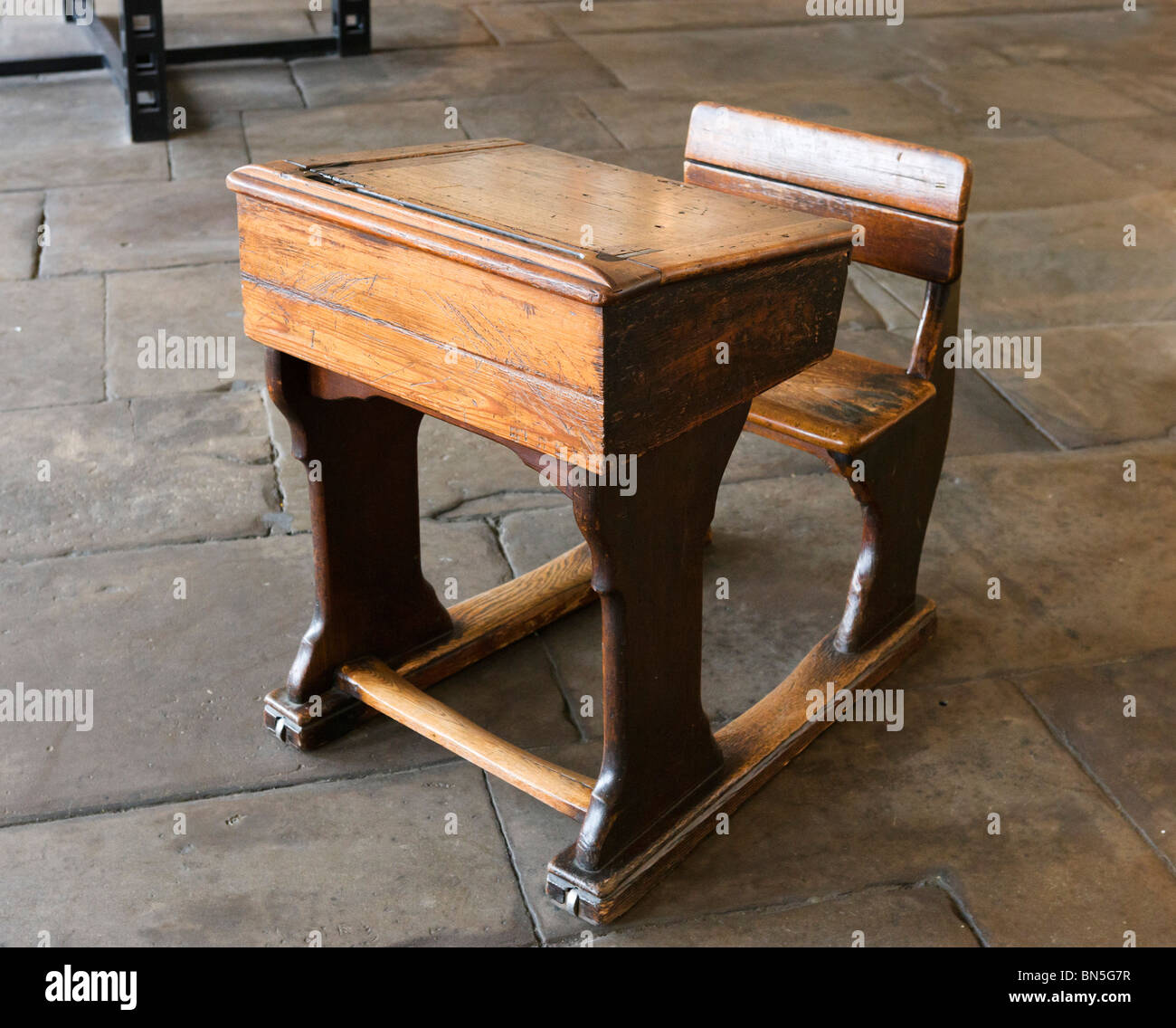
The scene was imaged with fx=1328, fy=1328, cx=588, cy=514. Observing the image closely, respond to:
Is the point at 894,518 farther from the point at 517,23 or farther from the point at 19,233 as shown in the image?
the point at 517,23

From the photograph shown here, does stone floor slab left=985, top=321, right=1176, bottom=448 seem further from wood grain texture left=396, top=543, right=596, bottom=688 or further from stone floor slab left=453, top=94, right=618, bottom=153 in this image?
stone floor slab left=453, top=94, right=618, bottom=153

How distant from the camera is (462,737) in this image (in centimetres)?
212

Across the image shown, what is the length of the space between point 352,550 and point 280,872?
21.4 inches

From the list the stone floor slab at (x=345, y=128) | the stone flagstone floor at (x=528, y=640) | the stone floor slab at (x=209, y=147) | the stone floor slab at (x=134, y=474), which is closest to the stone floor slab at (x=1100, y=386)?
the stone flagstone floor at (x=528, y=640)

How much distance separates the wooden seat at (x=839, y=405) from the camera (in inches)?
87.1

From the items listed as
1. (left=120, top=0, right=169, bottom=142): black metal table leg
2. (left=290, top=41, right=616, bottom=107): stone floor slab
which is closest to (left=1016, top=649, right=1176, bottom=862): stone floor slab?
(left=120, top=0, right=169, bottom=142): black metal table leg

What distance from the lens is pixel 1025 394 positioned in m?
3.64

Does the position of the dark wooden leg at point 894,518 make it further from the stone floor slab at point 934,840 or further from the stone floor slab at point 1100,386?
the stone floor slab at point 1100,386

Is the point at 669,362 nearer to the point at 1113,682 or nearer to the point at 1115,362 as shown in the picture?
the point at 1113,682

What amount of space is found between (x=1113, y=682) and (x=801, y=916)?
913mm

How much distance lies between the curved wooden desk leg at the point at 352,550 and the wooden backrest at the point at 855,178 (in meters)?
0.85

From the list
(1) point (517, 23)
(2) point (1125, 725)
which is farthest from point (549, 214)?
(1) point (517, 23)

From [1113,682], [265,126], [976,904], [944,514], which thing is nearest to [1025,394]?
[944,514]

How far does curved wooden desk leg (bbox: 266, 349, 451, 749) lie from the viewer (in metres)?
2.15
